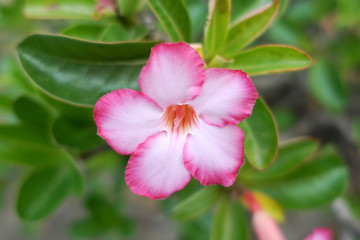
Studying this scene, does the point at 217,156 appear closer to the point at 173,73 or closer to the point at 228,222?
the point at 173,73

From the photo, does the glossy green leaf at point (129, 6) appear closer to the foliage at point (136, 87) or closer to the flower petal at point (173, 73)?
the foliage at point (136, 87)

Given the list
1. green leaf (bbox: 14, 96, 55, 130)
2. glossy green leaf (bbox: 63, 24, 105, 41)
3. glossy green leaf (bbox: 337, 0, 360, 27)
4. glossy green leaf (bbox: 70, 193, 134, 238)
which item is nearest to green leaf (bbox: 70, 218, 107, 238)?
glossy green leaf (bbox: 70, 193, 134, 238)

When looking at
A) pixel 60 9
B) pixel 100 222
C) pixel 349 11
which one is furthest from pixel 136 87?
pixel 100 222

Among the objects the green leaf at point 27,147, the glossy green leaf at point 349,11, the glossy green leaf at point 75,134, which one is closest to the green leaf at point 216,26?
the glossy green leaf at point 75,134

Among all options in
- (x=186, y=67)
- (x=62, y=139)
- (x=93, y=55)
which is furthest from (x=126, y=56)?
(x=62, y=139)

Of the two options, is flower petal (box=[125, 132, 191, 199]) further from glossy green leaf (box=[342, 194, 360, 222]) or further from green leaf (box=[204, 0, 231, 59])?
glossy green leaf (box=[342, 194, 360, 222])

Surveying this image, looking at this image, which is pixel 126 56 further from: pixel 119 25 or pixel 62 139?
pixel 62 139
